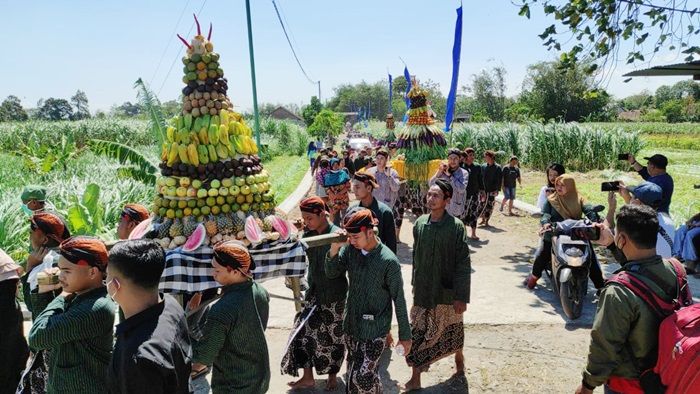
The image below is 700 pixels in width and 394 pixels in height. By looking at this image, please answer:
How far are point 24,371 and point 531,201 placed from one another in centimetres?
1270

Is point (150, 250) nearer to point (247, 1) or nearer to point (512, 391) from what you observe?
point (512, 391)

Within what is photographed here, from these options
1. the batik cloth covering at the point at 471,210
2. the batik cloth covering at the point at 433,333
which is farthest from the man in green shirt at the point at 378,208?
the batik cloth covering at the point at 471,210

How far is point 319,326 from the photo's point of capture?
4102 millimetres

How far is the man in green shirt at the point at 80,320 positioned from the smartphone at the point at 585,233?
4914mm

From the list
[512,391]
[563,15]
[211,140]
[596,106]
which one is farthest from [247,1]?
[596,106]

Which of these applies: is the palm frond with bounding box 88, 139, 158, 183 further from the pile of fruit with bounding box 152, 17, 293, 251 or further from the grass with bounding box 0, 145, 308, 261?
the pile of fruit with bounding box 152, 17, 293, 251

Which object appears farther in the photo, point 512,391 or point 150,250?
point 512,391

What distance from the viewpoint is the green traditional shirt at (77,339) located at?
2.40 m

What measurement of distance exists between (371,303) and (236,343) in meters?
1.11

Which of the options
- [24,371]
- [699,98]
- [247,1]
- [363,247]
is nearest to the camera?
[24,371]

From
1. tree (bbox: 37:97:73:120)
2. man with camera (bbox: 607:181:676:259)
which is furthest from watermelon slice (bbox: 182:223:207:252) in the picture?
tree (bbox: 37:97:73:120)

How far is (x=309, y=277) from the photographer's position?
4.13 meters

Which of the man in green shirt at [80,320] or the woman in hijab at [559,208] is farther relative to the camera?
the woman in hijab at [559,208]

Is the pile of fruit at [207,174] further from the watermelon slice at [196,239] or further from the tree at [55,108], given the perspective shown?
the tree at [55,108]
